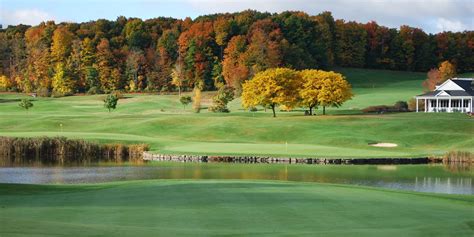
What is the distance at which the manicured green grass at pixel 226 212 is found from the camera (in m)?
15.2

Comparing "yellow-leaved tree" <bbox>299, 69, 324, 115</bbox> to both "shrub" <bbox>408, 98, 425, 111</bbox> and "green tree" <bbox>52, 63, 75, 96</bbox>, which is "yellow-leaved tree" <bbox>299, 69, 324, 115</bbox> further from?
"green tree" <bbox>52, 63, 75, 96</bbox>

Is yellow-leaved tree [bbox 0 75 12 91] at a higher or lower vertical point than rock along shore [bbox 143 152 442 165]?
higher

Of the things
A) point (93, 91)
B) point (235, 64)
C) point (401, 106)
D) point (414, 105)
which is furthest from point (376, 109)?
point (93, 91)

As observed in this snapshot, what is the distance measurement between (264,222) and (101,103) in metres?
92.9

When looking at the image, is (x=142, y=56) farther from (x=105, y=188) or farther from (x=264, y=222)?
(x=264, y=222)

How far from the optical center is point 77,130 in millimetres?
→ 72188

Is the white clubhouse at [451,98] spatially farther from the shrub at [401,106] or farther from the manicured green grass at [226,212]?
the manicured green grass at [226,212]

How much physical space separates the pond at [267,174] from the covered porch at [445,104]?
1844 inches

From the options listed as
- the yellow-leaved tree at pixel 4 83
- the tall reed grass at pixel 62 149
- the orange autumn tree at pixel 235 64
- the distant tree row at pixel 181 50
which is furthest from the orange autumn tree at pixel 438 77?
the yellow-leaved tree at pixel 4 83

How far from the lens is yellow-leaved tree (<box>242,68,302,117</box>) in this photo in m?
81.8

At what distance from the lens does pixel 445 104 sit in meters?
95.2

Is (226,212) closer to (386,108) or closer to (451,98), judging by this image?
(386,108)

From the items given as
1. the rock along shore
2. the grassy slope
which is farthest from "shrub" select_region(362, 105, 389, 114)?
the rock along shore

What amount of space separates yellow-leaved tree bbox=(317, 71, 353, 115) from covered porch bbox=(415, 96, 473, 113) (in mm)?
13571
